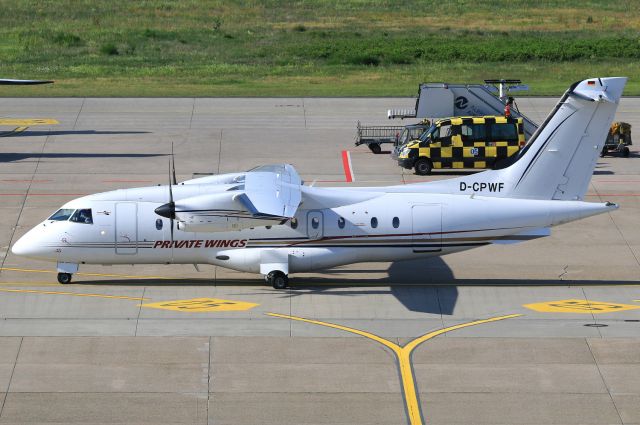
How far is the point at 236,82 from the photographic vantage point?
67938 millimetres

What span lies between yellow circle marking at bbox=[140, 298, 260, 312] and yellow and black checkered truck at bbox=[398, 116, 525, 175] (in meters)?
17.2

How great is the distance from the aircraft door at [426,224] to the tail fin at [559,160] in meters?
1.10

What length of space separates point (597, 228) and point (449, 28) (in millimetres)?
54759

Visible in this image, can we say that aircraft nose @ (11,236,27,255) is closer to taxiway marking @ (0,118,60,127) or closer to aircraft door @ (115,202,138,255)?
aircraft door @ (115,202,138,255)

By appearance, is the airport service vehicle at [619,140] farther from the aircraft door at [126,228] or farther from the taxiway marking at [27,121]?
the taxiway marking at [27,121]

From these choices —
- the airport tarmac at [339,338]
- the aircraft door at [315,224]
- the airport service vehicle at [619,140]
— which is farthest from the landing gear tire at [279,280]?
the airport service vehicle at [619,140]

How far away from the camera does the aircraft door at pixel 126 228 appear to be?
31953 mm

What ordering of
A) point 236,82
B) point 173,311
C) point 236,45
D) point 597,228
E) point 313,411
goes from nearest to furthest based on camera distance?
point 313,411 → point 173,311 → point 597,228 → point 236,82 → point 236,45

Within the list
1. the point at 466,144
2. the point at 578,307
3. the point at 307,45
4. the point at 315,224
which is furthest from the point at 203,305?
the point at 307,45

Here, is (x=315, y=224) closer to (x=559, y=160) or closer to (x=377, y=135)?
(x=559, y=160)

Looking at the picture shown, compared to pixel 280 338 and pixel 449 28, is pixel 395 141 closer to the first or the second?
pixel 280 338

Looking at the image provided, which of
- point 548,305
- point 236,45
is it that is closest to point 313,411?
point 548,305

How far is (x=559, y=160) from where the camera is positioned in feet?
106

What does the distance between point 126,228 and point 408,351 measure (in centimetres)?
929
